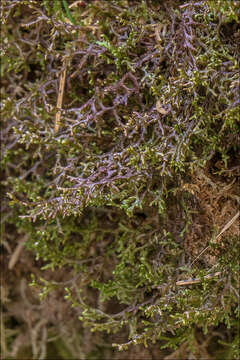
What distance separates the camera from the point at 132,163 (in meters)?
1.34

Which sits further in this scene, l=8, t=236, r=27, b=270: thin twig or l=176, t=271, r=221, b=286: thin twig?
l=8, t=236, r=27, b=270: thin twig

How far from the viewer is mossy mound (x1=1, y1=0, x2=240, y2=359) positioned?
52.5 inches

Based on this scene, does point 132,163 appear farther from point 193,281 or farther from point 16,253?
point 16,253

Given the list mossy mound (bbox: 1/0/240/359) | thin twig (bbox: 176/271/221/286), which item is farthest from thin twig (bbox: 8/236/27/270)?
thin twig (bbox: 176/271/221/286)

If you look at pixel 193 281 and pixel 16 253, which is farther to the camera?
pixel 16 253

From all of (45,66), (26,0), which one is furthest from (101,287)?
(26,0)

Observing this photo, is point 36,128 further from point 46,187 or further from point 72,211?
point 72,211

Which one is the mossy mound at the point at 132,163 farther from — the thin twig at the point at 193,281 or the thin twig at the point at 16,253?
the thin twig at the point at 16,253

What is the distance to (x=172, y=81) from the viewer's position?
1.31 m

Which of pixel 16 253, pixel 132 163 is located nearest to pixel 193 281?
pixel 132 163

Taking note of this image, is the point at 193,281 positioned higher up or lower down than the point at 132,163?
lower down

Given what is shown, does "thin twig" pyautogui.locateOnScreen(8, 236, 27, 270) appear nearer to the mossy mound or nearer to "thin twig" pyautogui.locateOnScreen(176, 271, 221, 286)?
the mossy mound

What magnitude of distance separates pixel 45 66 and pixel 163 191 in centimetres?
81

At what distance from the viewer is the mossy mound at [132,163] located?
4.37 ft
